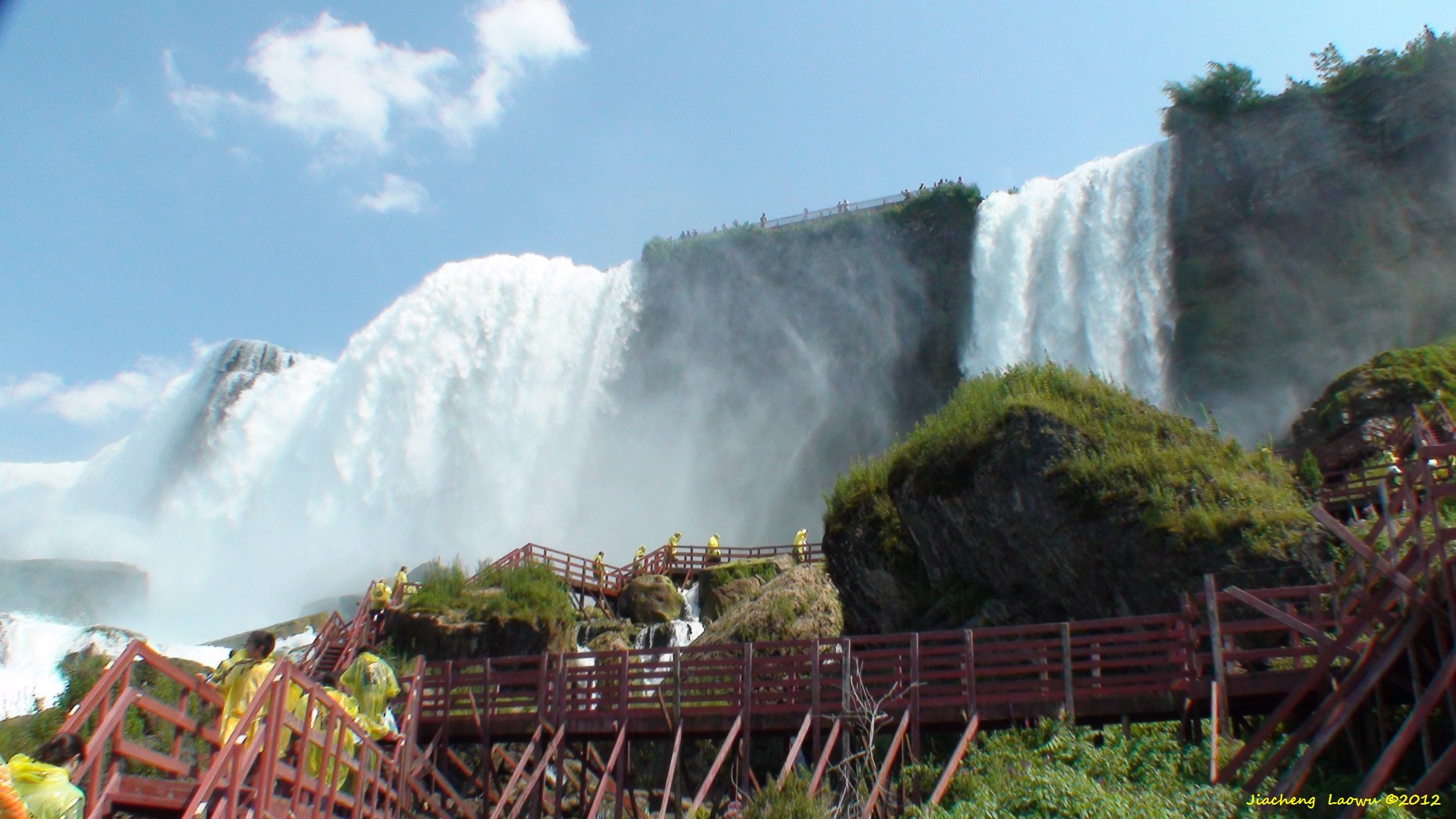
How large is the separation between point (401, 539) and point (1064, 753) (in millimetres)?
36620

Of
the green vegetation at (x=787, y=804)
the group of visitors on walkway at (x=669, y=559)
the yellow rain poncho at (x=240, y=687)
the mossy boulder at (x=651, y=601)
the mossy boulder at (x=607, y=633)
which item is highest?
the group of visitors on walkway at (x=669, y=559)

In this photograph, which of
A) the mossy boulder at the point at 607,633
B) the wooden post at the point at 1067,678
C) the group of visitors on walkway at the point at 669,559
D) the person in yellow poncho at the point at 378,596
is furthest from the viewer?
the group of visitors on walkway at the point at 669,559

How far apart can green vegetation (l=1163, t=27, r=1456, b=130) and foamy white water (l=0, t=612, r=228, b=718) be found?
3396cm

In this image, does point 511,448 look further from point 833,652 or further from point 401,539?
point 833,652

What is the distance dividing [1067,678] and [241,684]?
8527 millimetres

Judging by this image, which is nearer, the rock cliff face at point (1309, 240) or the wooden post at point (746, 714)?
the wooden post at point (746, 714)

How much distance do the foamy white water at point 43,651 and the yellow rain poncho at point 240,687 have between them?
57.4ft

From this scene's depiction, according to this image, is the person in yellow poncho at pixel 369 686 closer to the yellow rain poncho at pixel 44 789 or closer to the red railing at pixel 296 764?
the red railing at pixel 296 764

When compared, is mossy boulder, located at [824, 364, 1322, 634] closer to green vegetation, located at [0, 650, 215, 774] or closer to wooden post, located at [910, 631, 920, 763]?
wooden post, located at [910, 631, 920, 763]

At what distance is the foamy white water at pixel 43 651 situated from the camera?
24.5 m

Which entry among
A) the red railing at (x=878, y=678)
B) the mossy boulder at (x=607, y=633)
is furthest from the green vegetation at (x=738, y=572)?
the red railing at (x=878, y=678)

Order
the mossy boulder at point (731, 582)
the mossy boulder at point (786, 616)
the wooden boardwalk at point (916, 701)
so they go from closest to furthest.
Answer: the wooden boardwalk at point (916, 701) → the mossy boulder at point (786, 616) → the mossy boulder at point (731, 582)

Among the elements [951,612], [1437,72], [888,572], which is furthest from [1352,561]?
[1437,72]

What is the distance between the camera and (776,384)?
151 ft
